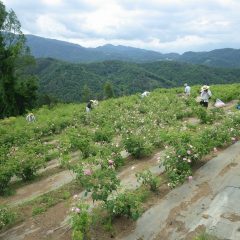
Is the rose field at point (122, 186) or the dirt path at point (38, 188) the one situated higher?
the rose field at point (122, 186)

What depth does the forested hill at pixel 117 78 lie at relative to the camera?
158m

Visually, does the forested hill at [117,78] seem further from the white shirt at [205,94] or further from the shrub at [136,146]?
the shrub at [136,146]

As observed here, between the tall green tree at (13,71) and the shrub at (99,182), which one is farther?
the tall green tree at (13,71)

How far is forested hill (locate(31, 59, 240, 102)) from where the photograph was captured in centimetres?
15750

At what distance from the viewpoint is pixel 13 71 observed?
4075cm

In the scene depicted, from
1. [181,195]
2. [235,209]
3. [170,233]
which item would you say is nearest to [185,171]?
[181,195]

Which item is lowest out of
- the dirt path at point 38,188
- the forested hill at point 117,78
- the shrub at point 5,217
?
the forested hill at point 117,78

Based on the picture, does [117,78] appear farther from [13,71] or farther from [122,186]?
[122,186]

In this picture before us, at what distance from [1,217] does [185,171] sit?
14.7 ft

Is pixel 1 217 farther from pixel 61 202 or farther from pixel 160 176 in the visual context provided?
pixel 160 176

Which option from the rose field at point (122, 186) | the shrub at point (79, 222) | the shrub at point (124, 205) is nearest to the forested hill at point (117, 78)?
the rose field at point (122, 186)

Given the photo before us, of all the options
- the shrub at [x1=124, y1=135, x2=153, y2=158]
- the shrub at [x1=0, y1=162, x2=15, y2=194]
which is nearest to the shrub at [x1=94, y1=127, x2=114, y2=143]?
the shrub at [x1=124, y1=135, x2=153, y2=158]

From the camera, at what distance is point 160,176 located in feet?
33.6

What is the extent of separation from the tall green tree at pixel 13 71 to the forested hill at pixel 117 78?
10238 centimetres
